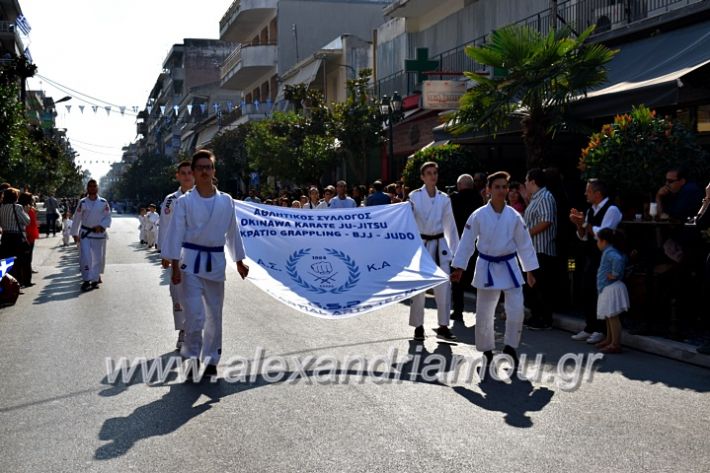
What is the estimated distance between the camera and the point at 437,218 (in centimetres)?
1025

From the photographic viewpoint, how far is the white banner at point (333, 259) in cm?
845

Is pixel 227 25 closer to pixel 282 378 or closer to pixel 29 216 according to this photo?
pixel 29 216

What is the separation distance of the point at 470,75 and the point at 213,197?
34.3 feet

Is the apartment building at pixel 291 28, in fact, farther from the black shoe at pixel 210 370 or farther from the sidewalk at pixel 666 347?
the black shoe at pixel 210 370

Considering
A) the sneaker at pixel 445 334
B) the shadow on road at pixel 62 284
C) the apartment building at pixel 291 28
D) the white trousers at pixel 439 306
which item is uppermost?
the apartment building at pixel 291 28

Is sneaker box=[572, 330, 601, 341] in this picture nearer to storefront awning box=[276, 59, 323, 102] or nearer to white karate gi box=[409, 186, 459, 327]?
white karate gi box=[409, 186, 459, 327]

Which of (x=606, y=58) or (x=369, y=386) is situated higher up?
(x=606, y=58)

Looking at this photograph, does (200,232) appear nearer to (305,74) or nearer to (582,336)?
(582,336)

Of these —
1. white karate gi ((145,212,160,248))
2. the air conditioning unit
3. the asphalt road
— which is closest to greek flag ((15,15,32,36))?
white karate gi ((145,212,160,248))

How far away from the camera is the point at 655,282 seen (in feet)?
34.7

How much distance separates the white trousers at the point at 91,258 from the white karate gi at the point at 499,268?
9822 millimetres

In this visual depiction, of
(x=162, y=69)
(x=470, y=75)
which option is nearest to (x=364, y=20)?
(x=470, y=75)

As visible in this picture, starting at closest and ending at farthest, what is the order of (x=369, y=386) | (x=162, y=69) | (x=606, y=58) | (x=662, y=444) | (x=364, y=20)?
(x=662, y=444), (x=369, y=386), (x=606, y=58), (x=364, y=20), (x=162, y=69)

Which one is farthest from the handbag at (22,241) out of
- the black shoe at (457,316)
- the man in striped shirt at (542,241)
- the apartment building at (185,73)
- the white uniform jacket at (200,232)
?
the apartment building at (185,73)
